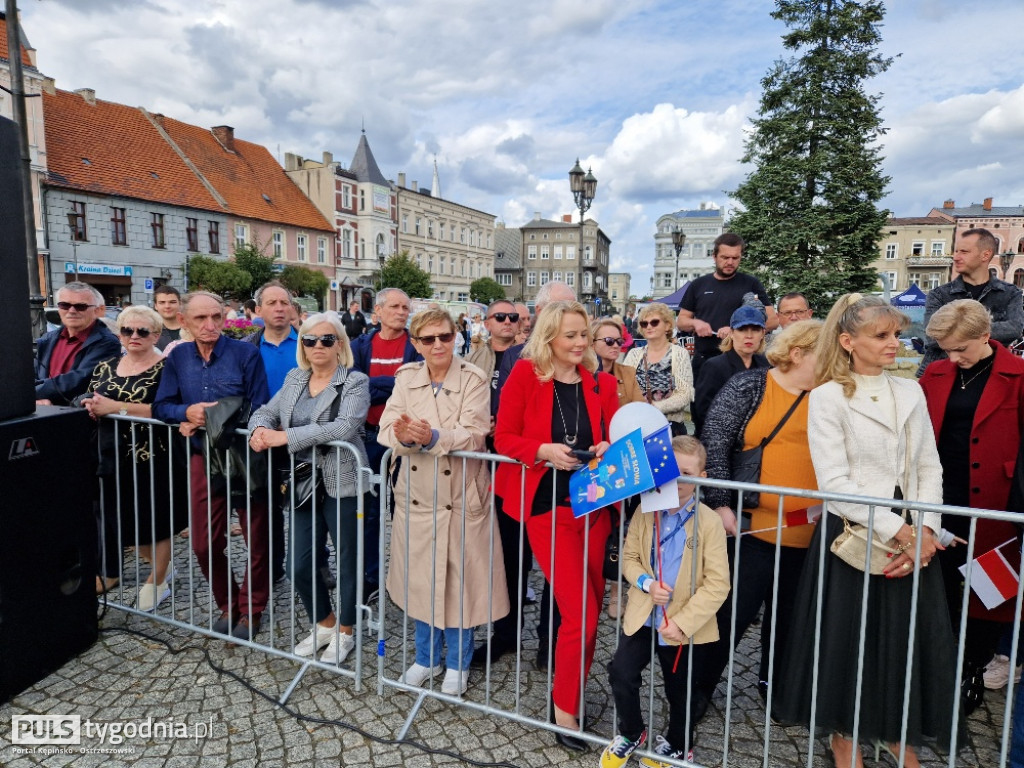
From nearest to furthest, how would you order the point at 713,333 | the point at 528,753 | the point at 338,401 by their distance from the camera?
the point at 528,753
the point at 338,401
the point at 713,333

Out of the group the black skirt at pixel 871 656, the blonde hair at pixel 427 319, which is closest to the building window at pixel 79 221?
the blonde hair at pixel 427 319

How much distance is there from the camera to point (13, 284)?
315 centimetres

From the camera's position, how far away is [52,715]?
309 cm

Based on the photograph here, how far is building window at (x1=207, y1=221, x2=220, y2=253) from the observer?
36.4 m

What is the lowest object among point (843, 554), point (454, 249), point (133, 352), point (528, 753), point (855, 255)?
point (528, 753)

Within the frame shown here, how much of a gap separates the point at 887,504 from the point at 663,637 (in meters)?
1.02

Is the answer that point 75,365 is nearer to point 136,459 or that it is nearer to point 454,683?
point 136,459

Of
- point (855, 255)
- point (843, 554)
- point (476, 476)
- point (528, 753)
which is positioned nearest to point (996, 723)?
point (843, 554)

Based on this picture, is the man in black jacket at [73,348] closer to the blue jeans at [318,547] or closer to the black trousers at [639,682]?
the blue jeans at [318,547]

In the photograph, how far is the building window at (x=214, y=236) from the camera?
36.4 meters

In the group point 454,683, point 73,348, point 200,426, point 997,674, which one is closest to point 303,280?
point 73,348

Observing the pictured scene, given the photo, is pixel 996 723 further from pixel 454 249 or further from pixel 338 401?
pixel 454 249

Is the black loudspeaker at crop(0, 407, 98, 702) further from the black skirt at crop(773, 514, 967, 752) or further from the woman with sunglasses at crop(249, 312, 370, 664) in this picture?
the black skirt at crop(773, 514, 967, 752)

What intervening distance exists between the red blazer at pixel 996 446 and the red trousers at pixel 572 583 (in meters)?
1.87
